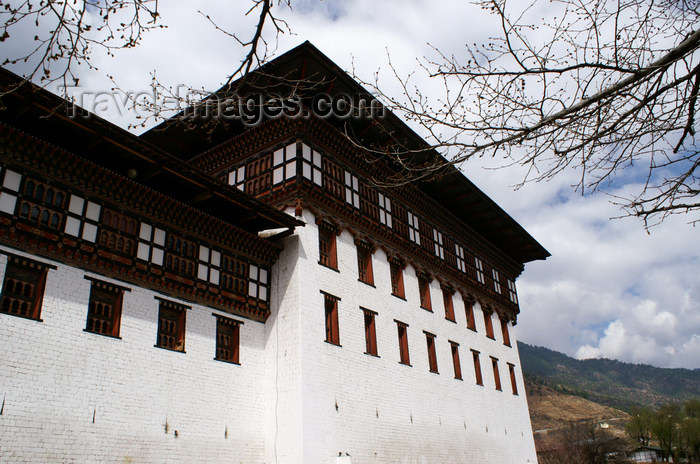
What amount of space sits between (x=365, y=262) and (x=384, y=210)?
2.87 m

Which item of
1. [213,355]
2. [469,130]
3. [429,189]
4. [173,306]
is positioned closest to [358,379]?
[213,355]

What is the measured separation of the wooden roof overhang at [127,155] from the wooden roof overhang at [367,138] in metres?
1.31

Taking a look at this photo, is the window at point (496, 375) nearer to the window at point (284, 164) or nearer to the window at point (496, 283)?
the window at point (496, 283)

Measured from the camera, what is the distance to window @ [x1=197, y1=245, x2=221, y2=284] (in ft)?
55.9

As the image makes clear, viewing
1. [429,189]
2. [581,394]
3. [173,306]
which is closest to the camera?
[173,306]

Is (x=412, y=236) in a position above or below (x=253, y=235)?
above

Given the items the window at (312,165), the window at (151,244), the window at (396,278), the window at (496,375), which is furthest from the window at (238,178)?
the window at (496,375)

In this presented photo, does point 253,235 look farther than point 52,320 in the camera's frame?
Yes

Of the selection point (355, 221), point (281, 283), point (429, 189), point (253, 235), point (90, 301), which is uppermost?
point (429, 189)

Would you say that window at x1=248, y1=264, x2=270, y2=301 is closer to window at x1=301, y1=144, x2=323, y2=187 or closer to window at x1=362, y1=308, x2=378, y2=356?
window at x1=301, y1=144, x2=323, y2=187

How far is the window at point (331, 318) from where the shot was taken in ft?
64.2

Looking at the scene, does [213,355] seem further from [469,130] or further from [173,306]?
[469,130]

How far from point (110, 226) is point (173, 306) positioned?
9.24 ft

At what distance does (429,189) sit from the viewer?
28562 mm
